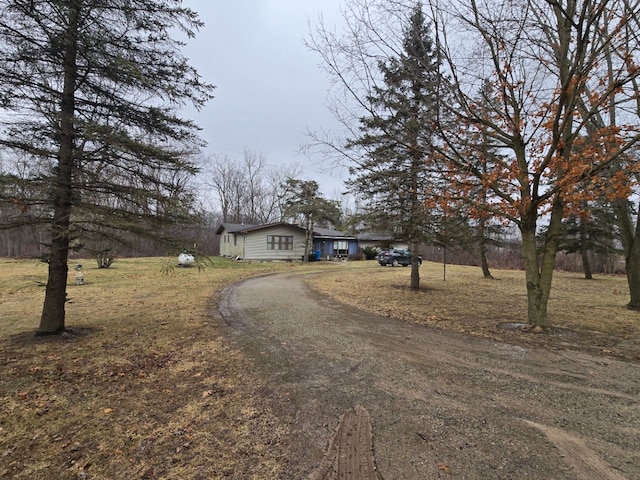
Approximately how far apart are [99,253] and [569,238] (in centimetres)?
2350

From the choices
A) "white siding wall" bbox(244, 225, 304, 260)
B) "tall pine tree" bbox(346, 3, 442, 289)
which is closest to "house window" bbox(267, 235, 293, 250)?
"white siding wall" bbox(244, 225, 304, 260)

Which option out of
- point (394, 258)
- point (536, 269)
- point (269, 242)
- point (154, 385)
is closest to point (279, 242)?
point (269, 242)

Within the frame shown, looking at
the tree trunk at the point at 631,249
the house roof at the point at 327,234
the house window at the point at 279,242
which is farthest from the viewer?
the house roof at the point at 327,234

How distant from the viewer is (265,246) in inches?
1024

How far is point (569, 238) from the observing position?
19453mm

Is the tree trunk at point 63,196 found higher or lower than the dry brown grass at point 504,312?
higher

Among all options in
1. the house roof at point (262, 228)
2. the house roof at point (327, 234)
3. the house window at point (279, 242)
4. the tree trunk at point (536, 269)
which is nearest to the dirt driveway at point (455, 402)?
the tree trunk at point (536, 269)

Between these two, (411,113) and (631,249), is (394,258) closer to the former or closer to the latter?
(631,249)

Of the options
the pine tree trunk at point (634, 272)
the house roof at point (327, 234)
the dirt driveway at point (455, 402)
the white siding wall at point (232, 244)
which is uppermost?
the house roof at point (327, 234)

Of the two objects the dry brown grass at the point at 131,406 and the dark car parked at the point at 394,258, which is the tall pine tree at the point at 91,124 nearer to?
the dry brown grass at the point at 131,406

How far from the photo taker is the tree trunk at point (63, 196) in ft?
15.4

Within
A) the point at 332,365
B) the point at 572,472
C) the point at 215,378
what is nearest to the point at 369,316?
the point at 332,365

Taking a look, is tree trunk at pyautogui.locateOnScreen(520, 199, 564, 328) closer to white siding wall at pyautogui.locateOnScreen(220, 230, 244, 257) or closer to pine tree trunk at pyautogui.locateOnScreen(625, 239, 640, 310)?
pine tree trunk at pyautogui.locateOnScreen(625, 239, 640, 310)

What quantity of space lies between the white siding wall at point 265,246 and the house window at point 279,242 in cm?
25
